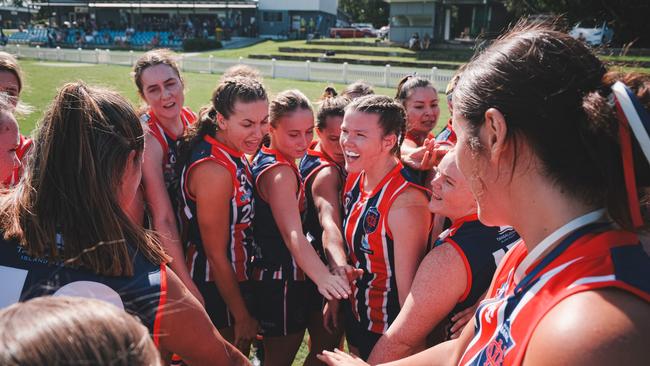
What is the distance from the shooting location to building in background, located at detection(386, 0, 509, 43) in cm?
3931

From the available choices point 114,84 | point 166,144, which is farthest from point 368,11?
point 166,144

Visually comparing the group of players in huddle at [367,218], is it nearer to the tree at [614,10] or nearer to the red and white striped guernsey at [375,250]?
the red and white striped guernsey at [375,250]

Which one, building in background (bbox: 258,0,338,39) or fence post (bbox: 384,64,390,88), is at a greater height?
building in background (bbox: 258,0,338,39)

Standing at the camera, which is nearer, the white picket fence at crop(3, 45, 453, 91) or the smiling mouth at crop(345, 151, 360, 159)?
the smiling mouth at crop(345, 151, 360, 159)

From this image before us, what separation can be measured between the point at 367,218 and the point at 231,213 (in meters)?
0.92

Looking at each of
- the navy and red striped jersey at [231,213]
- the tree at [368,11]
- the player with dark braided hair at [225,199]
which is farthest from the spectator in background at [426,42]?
the navy and red striped jersey at [231,213]

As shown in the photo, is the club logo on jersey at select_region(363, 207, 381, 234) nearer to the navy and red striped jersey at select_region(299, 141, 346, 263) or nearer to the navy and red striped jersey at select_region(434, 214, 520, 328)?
the navy and red striped jersey at select_region(434, 214, 520, 328)

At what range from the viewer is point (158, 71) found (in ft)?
13.5

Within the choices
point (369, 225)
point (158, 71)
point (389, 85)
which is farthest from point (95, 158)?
point (389, 85)

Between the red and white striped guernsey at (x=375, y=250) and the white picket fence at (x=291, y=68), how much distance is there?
19.1 metres

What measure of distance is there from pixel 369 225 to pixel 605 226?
147 cm

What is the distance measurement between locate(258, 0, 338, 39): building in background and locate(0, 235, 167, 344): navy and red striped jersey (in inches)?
2130

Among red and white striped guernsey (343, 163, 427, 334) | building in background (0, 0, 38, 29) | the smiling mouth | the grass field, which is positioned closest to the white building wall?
the grass field

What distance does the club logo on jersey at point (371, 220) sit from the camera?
2.61 meters
